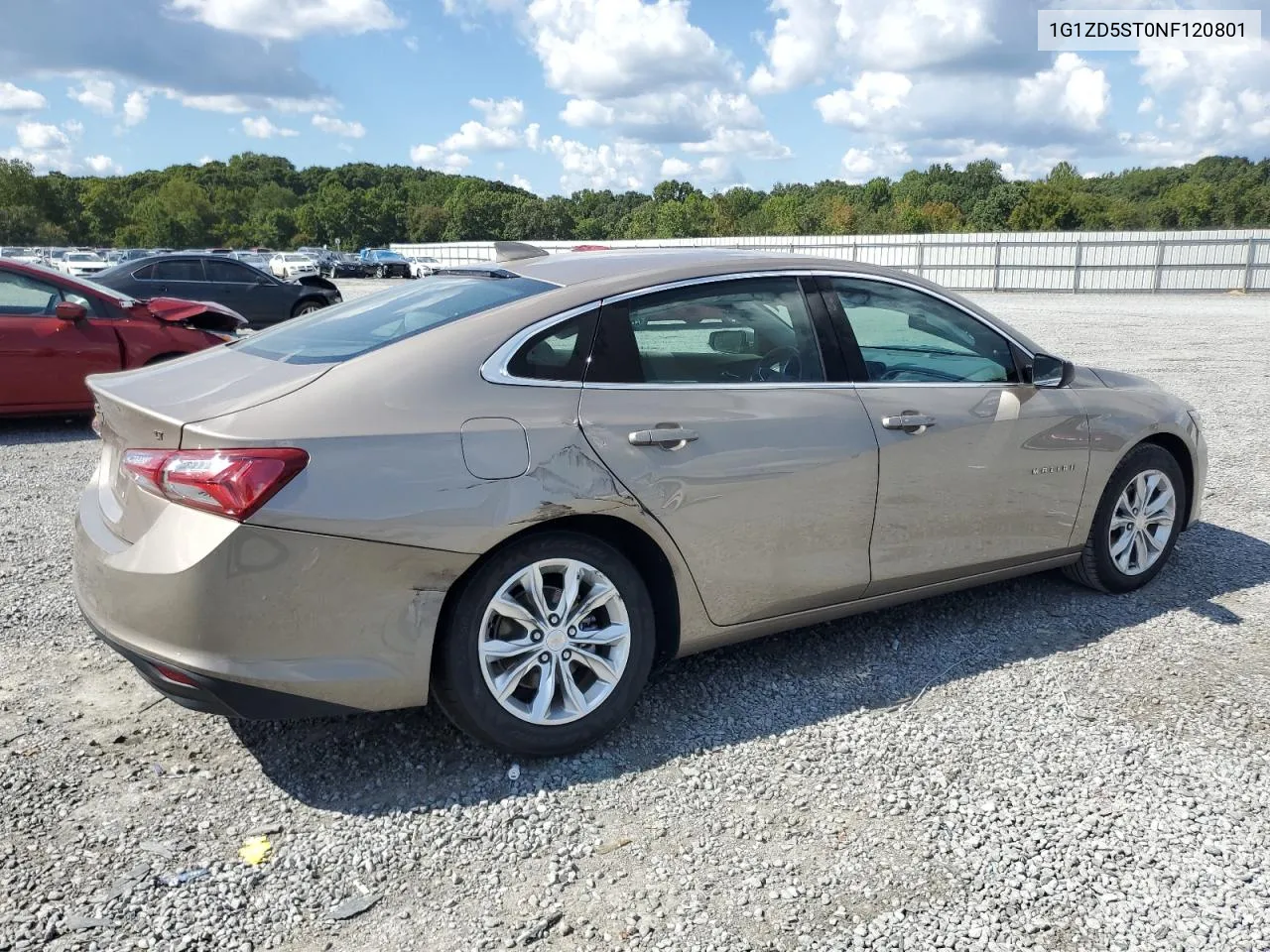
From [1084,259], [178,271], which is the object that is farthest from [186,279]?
[1084,259]

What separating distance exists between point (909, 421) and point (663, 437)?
111 cm

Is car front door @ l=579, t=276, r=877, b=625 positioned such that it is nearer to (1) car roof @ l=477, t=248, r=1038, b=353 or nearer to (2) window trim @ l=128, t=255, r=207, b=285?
(1) car roof @ l=477, t=248, r=1038, b=353

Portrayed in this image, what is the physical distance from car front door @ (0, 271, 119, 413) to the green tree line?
73.7 m

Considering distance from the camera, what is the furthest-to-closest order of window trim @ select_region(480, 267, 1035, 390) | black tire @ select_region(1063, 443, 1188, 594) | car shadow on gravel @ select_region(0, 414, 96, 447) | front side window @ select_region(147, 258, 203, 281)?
front side window @ select_region(147, 258, 203, 281) < car shadow on gravel @ select_region(0, 414, 96, 447) < black tire @ select_region(1063, 443, 1188, 594) < window trim @ select_region(480, 267, 1035, 390)

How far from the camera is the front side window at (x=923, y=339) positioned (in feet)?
13.4

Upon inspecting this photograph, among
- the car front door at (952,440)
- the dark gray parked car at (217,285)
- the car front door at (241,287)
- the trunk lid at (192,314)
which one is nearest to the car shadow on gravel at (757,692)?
the car front door at (952,440)

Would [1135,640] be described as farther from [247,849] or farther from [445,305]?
[247,849]

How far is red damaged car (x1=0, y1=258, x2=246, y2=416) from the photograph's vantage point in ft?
27.7

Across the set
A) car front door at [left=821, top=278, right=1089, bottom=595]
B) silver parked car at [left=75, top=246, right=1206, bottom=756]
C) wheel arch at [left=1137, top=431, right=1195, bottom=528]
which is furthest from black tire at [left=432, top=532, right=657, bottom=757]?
wheel arch at [left=1137, top=431, right=1195, bottom=528]

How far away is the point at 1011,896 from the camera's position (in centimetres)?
266

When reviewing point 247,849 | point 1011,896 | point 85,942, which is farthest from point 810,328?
point 85,942

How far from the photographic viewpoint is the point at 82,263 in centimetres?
4331

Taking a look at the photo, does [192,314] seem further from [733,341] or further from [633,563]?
[633,563]

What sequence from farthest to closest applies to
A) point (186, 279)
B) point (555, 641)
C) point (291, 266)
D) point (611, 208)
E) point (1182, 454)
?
1. point (611, 208)
2. point (291, 266)
3. point (186, 279)
4. point (1182, 454)
5. point (555, 641)
